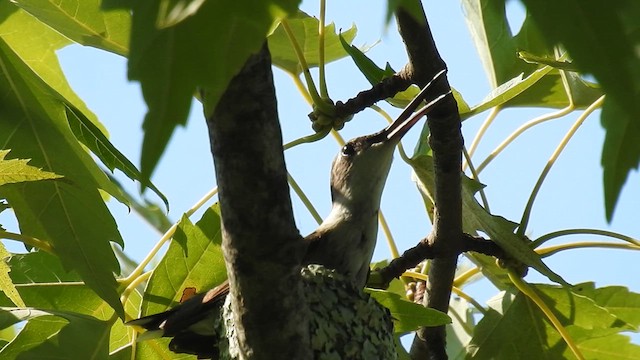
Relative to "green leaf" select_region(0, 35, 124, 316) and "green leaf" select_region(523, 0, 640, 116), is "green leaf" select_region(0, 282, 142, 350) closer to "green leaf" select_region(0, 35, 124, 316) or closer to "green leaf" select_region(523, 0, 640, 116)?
"green leaf" select_region(0, 35, 124, 316)

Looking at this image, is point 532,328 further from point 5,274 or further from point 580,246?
point 5,274

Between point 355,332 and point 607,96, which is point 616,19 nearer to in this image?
point 607,96

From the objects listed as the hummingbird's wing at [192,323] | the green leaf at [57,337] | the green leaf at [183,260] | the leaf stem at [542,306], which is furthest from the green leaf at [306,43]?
the green leaf at [57,337]

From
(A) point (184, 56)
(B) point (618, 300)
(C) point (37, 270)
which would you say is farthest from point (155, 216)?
(A) point (184, 56)

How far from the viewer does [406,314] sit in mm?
2275

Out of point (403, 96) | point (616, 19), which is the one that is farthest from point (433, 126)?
point (616, 19)

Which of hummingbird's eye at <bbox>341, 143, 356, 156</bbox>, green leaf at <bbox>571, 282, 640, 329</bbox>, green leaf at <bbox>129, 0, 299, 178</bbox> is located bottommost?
green leaf at <bbox>129, 0, 299, 178</bbox>

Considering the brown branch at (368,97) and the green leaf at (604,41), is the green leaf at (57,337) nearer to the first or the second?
the brown branch at (368,97)

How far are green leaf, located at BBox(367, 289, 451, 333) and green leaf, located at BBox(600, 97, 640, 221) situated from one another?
156cm

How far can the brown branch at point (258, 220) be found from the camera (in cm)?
121

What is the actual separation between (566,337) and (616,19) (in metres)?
1.90

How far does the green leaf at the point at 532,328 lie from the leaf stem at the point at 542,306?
2 cm

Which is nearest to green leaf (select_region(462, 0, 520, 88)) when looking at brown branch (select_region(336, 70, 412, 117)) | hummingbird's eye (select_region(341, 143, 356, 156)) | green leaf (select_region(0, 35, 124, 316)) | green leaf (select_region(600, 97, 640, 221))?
brown branch (select_region(336, 70, 412, 117))

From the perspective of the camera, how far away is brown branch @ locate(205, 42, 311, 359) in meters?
1.21
